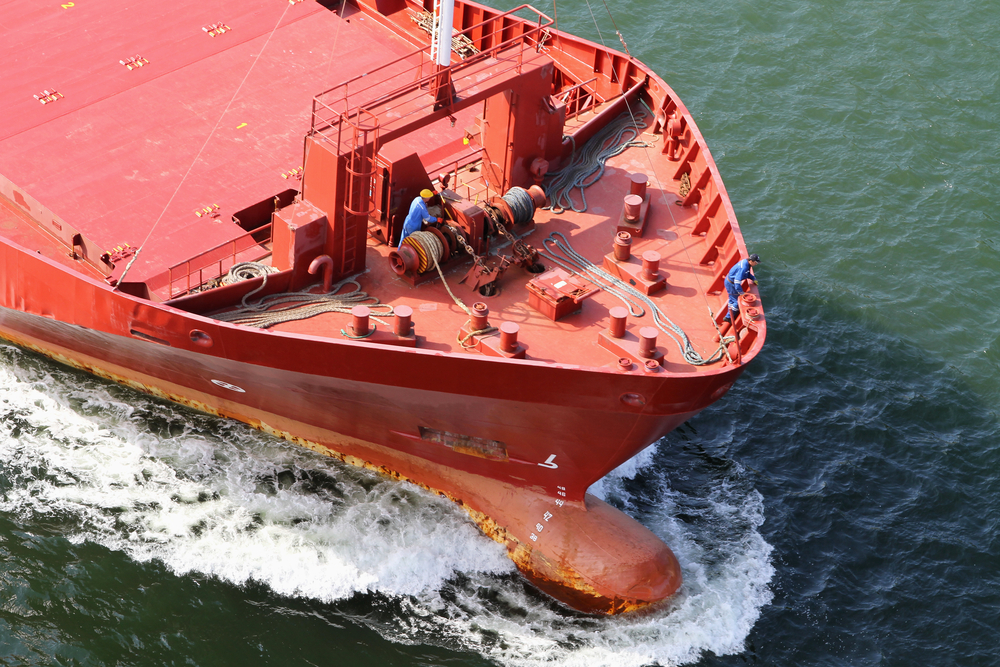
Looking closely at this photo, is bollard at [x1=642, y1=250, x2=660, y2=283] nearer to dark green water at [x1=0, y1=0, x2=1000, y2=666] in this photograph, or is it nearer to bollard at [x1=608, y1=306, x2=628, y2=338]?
bollard at [x1=608, y1=306, x2=628, y2=338]

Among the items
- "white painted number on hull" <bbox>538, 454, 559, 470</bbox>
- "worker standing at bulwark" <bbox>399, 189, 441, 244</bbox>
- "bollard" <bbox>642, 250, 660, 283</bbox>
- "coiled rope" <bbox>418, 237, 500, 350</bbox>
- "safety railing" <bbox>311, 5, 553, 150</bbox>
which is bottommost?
"white painted number on hull" <bbox>538, 454, 559, 470</bbox>

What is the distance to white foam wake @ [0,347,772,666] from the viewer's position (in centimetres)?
1961

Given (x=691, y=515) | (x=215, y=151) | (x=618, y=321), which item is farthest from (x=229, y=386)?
(x=691, y=515)

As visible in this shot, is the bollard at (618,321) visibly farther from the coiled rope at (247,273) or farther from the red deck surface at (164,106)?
the red deck surface at (164,106)

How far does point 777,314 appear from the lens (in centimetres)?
2594

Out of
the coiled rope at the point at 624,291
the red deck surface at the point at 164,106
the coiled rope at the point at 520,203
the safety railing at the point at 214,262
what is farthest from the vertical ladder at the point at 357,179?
the coiled rope at the point at 624,291

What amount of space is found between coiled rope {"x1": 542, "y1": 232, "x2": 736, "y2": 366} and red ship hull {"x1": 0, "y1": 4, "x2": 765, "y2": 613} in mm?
325

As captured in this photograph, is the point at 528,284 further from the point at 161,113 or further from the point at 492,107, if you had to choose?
the point at 161,113

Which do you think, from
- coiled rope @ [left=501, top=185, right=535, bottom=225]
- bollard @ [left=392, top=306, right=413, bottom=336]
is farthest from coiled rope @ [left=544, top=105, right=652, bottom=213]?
bollard @ [left=392, top=306, right=413, bottom=336]

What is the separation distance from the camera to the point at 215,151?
73.6 feet

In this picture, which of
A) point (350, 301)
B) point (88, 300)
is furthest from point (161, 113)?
Result: point (350, 301)

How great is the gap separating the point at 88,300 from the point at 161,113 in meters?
5.17

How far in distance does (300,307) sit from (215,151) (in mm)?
4880

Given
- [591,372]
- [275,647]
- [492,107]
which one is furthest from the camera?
[492,107]
